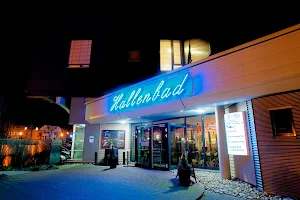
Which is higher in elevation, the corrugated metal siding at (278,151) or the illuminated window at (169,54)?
the illuminated window at (169,54)

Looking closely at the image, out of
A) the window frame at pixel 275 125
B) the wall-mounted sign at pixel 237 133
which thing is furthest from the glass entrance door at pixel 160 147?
the window frame at pixel 275 125

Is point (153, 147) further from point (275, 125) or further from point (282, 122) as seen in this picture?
point (282, 122)

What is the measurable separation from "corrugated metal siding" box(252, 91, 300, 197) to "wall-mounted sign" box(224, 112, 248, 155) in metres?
0.58

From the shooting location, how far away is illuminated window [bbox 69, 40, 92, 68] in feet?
45.8

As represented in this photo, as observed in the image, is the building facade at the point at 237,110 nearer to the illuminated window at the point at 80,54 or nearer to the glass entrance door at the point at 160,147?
the glass entrance door at the point at 160,147

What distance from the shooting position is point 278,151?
6.04 metres

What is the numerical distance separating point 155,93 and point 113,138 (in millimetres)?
7220

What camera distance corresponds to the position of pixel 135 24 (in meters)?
13.4

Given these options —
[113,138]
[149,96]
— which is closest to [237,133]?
[149,96]

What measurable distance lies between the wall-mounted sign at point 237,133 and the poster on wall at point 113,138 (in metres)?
9.01

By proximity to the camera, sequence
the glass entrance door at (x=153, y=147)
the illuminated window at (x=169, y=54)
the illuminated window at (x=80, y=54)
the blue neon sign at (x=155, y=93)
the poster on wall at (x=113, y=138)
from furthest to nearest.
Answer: the poster on wall at (x=113, y=138)
the illuminated window at (x=80, y=54)
the illuminated window at (x=169, y=54)
the glass entrance door at (x=153, y=147)
the blue neon sign at (x=155, y=93)

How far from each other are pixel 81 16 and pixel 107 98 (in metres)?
6.79

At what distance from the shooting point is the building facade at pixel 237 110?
575 centimetres

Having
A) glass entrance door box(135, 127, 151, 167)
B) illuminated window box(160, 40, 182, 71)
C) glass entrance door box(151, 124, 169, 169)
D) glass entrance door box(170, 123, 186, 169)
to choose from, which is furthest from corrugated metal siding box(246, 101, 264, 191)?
glass entrance door box(135, 127, 151, 167)
